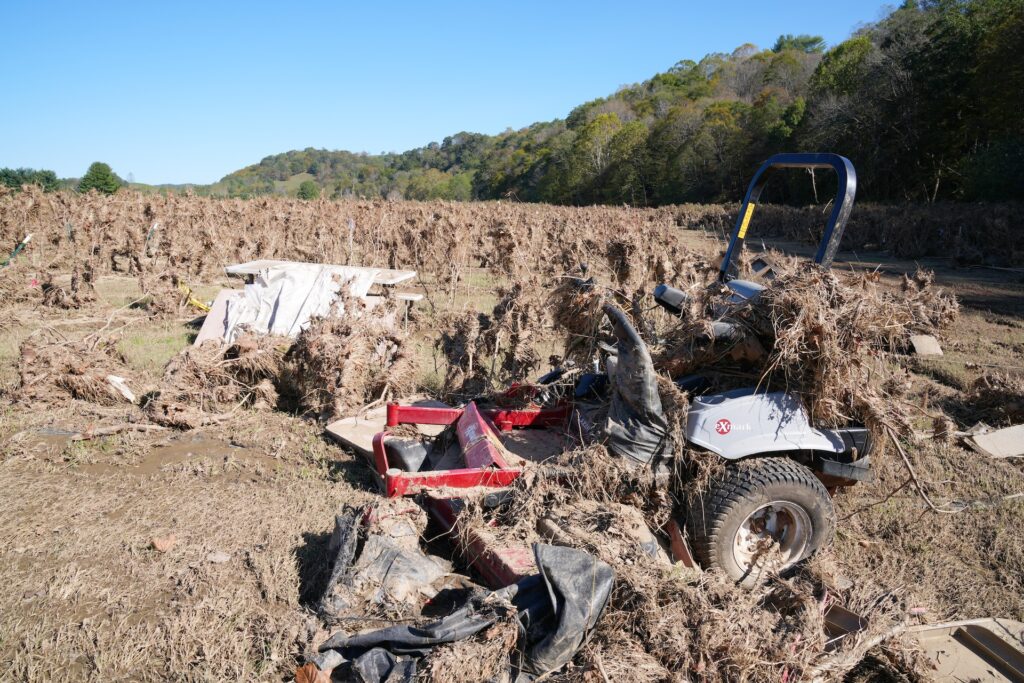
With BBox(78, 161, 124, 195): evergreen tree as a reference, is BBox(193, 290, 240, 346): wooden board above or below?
below

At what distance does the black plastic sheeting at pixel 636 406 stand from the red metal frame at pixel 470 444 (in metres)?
0.71

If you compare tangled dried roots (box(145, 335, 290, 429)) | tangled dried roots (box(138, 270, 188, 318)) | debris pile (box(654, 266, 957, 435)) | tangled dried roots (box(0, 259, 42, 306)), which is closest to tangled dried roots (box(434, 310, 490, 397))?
tangled dried roots (box(145, 335, 290, 429))

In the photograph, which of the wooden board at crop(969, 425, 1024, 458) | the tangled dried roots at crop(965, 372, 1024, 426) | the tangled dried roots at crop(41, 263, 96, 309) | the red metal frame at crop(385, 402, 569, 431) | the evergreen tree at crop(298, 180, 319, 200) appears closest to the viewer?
the red metal frame at crop(385, 402, 569, 431)

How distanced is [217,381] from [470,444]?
12.3 ft

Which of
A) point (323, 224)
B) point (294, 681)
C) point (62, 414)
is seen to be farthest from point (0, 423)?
point (323, 224)

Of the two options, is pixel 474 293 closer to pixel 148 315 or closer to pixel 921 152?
pixel 148 315

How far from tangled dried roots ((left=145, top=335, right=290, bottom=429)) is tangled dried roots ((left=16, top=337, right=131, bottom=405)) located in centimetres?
79

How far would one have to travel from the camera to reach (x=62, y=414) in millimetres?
6566

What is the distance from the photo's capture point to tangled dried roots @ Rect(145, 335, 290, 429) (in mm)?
6430

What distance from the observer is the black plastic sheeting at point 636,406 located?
3.92m

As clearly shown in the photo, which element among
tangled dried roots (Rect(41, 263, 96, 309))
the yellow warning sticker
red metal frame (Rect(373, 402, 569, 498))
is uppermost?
the yellow warning sticker

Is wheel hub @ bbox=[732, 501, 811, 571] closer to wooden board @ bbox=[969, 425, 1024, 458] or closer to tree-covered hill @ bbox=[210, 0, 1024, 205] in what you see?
wooden board @ bbox=[969, 425, 1024, 458]

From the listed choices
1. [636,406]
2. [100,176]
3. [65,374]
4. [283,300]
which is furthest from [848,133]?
[100,176]

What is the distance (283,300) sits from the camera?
9.30 meters
